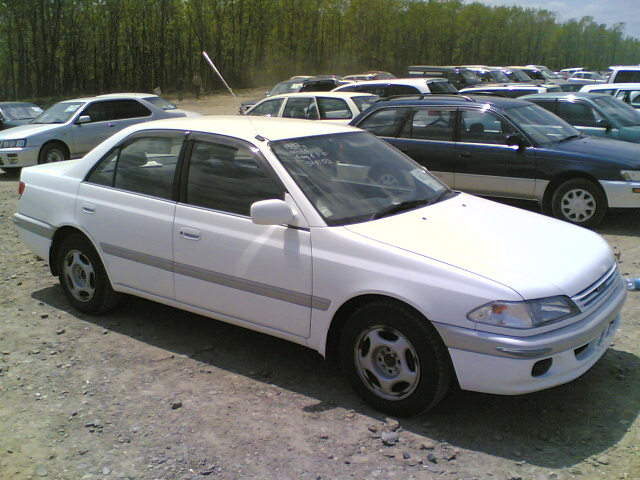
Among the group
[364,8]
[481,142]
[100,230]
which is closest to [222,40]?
[364,8]

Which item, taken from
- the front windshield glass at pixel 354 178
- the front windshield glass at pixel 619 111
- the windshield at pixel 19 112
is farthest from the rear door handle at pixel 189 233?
the windshield at pixel 19 112

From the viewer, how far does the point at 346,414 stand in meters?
3.84

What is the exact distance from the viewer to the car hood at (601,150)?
8133mm

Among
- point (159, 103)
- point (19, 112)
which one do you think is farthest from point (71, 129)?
point (19, 112)

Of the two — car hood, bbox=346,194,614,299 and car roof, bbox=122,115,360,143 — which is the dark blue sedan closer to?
car hood, bbox=346,194,614,299

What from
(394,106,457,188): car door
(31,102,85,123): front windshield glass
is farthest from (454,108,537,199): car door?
(31,102,85,123): front windshield glass

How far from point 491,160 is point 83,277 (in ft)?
18.3

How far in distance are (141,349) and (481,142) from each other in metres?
5.77

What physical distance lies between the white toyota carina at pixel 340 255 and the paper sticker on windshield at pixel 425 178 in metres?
0.02

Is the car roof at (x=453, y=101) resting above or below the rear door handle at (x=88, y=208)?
above

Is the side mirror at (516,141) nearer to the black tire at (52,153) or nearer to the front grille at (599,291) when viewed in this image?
the front grille at (599,291)

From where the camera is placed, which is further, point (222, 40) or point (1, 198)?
point (222, 40)

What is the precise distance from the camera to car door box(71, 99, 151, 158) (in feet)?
44.9

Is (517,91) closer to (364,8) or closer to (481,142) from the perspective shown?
(481,142)
